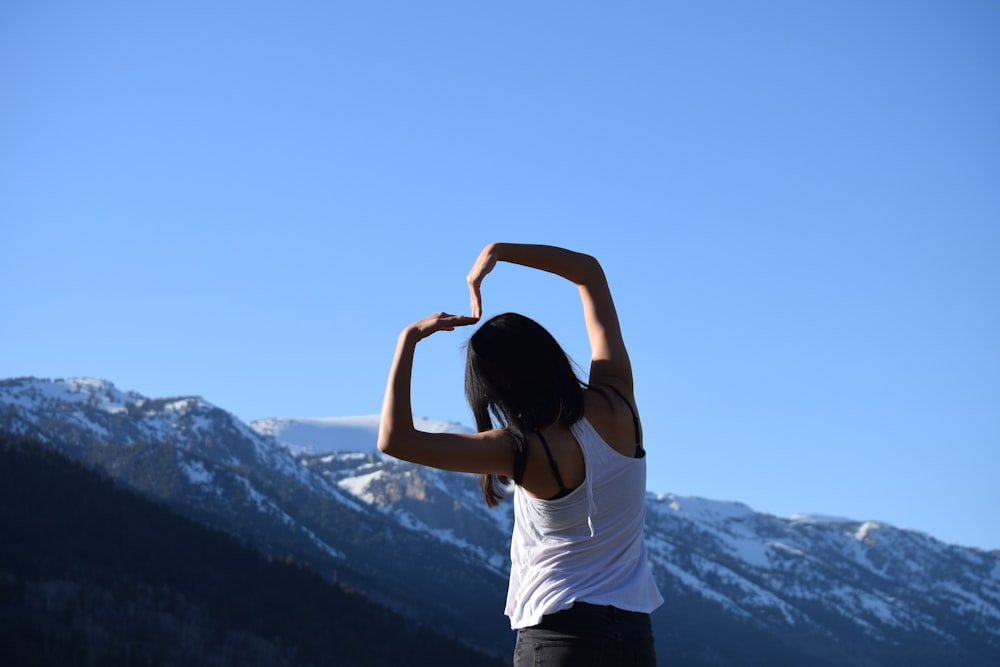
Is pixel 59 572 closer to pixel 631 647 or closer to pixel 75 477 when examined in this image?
pixel 75 477

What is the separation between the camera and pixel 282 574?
622 ft

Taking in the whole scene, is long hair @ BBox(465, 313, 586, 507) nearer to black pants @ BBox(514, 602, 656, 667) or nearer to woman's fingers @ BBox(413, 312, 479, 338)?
woman's fingers @ BBox(413, 312, 479, 338)

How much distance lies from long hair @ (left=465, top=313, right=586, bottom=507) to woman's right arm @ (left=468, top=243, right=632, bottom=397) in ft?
0.79

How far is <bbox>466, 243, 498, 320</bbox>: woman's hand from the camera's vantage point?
481 centimetres

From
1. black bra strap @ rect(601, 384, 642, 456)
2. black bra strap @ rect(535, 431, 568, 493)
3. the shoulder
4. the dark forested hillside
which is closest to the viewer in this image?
black bra strap @ rect(535, 431, 568, 493)

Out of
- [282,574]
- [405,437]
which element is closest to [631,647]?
[405,437]

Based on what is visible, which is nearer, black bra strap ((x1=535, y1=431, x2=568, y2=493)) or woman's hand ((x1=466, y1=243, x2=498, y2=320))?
black bra strap ((x1=535, y1=431, x2=568, y2=493))

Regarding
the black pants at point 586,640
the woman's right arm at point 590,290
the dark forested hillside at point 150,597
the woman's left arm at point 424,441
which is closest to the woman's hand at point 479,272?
the woman's right arm at point 590,290

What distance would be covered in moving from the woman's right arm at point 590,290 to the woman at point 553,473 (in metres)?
0.19

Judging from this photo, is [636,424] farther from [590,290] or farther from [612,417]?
[590,290]

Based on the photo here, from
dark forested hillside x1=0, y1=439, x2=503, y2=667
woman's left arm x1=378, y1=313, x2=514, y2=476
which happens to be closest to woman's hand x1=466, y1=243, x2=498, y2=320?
woman's left arm x1=378, y1=313, x2=514, y2=476

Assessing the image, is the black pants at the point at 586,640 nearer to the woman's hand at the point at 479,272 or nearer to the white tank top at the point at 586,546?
the white tank top at the point at 586,546

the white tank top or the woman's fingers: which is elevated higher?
the woman's fingers

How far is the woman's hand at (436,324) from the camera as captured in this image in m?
4.60
